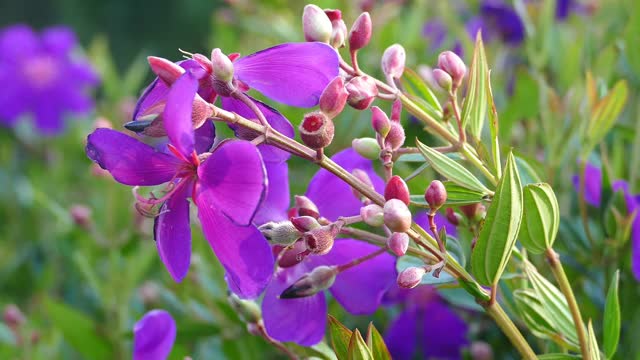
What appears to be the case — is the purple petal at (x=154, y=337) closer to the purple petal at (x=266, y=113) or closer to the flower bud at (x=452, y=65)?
the purple petal at (x=266, y=113)

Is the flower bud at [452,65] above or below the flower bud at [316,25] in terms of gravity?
below

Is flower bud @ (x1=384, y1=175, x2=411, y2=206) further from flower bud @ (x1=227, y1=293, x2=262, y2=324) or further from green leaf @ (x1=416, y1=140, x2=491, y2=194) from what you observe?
flower bud @ (x1=227, y1=293, x2=262, y2=324)

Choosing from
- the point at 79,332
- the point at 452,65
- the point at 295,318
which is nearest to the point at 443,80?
the point at 452,65

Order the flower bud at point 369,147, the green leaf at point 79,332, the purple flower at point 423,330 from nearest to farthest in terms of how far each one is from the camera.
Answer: the flower bud at point 369,147
the purple flower at point 423,330
the green leaf at point 79,332

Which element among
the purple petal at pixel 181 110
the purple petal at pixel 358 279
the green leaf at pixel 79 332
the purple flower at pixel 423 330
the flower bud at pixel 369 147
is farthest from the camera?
the green leaf at pixel 79 332

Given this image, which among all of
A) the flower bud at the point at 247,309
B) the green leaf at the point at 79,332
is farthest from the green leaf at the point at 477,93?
the green leaf at the point at 79,332

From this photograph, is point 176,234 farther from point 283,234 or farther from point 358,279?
point 358,279

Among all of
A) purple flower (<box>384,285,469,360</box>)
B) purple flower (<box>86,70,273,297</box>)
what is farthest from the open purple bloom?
purple flower (<box>384,285,469,360</box>)
